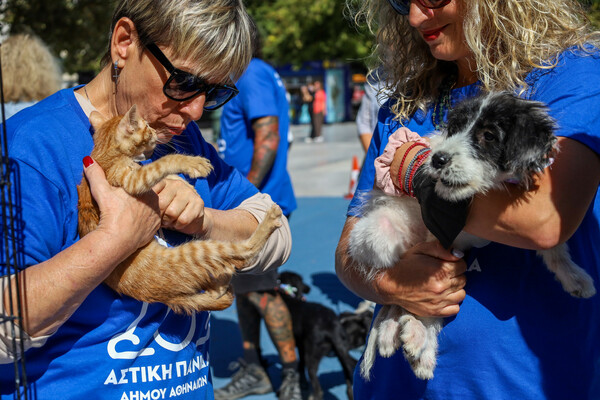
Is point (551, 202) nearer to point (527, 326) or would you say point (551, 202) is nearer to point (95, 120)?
point (527, 326)

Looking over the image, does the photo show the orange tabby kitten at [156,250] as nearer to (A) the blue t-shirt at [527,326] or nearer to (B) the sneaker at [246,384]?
(A) the blue t-shirt at [527,326]

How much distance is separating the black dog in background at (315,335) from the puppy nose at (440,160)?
9.85 ft

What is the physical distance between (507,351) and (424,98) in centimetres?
95

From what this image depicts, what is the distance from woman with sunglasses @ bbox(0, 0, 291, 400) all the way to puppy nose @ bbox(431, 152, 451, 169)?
0.71 m

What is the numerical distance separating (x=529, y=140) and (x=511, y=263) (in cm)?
44

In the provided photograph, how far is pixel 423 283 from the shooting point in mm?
1907

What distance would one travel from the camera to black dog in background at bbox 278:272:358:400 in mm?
4484

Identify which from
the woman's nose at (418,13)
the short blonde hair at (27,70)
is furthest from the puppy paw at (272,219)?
the short blonde hair at (27,70)

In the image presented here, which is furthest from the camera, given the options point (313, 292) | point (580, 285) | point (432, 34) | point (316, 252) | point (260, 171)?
point (316, 252)

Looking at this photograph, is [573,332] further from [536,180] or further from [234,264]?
[234,264]

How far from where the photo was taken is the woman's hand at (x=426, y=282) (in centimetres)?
185

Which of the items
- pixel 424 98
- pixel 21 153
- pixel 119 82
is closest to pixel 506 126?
pixel 424 98

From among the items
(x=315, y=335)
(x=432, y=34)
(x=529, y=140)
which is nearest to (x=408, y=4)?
(x=432, y=34)

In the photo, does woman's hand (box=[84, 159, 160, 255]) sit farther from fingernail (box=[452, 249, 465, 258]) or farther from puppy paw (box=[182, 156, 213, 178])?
fingernail (box=[452, 249, 465, 258])
